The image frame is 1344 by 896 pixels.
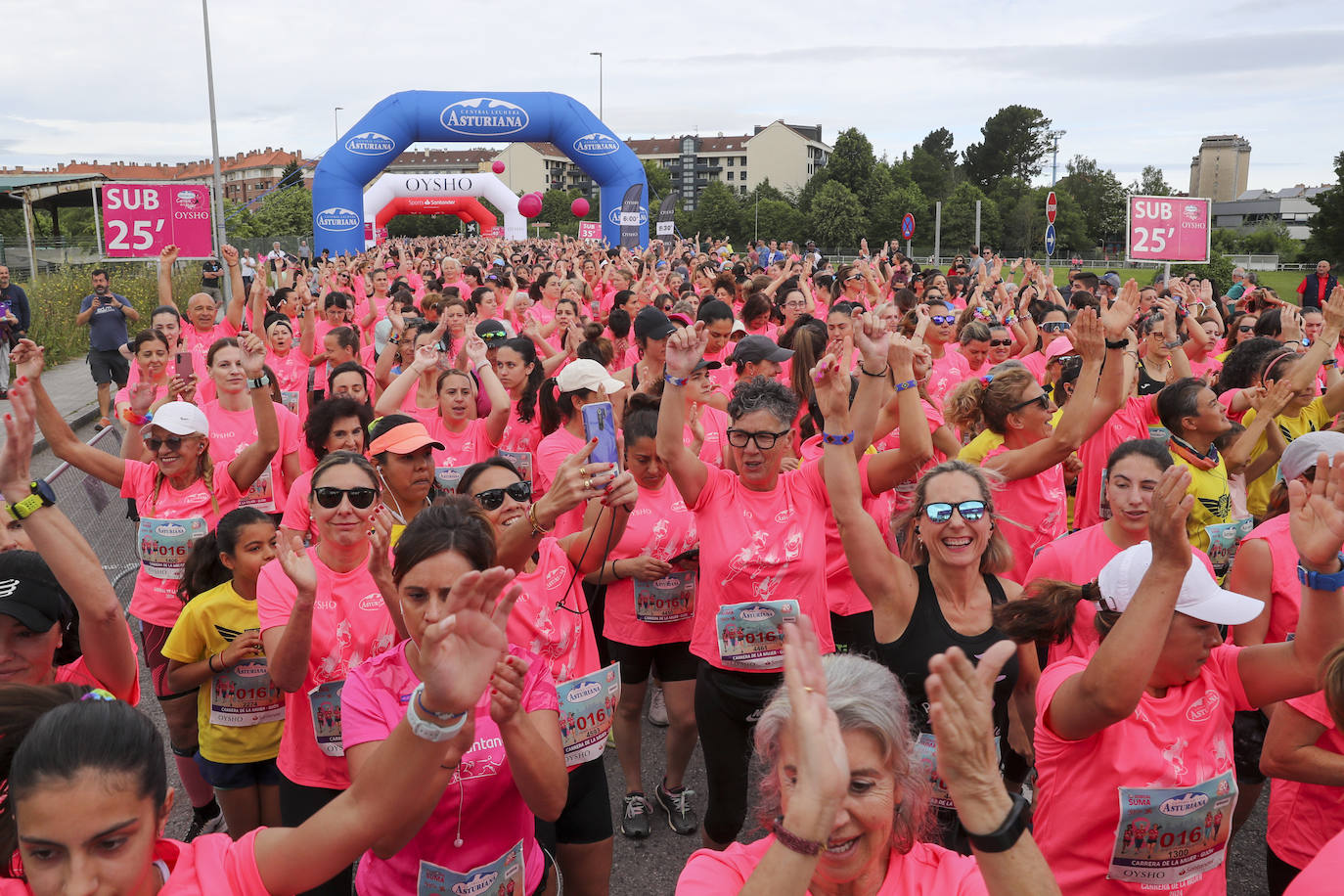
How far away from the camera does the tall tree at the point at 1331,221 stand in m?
41.3

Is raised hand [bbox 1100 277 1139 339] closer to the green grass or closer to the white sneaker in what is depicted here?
the white sneaker

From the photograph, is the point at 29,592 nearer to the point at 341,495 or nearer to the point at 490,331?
the point at 341,495

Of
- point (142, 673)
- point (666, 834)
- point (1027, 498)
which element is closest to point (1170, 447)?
point (1027, 498)

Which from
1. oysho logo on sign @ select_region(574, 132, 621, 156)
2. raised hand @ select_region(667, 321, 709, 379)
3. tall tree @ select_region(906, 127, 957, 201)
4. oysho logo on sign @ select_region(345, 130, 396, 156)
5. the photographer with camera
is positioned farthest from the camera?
tall tree @ select_region(906, 127, 957, 201)

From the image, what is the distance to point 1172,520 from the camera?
7.13 feet

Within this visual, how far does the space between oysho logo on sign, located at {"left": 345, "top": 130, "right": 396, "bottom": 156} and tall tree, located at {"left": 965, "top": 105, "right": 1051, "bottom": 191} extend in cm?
6664

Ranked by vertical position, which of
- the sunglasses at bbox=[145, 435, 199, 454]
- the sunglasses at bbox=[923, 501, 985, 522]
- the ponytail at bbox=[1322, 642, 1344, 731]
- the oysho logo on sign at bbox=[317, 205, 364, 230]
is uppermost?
the oysho logo on sign at bbox=[317, 205, 364, 230]

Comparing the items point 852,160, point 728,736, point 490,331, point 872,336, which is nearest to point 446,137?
point 490,331

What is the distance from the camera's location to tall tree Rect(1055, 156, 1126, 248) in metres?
61.5

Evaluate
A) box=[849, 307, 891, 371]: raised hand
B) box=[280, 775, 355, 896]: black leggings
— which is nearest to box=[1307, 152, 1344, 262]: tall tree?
box=[849, 307, 891, 371]: raised hand

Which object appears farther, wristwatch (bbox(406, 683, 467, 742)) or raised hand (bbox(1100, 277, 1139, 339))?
raised hand (bbox(1100, 277, 1139, 339))

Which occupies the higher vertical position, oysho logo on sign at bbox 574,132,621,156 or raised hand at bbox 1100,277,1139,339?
oysho logo on sign at bbox 574,132,621,156

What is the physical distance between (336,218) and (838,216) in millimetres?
35119

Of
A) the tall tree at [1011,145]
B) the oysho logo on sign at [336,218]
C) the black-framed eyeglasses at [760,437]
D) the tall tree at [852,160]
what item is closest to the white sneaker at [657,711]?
the black-framed eyeglasses at [760,437]
